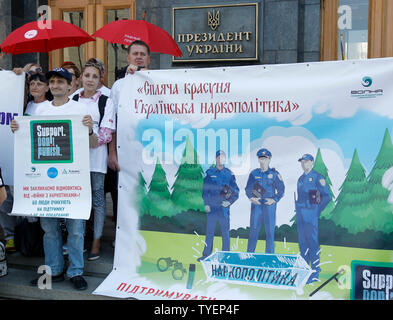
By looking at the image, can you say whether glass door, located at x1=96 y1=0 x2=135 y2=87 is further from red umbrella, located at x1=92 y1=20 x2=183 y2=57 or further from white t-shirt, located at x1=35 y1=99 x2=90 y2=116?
white t-shirt, located at x1=35 y1=99 x2=90 y2=116

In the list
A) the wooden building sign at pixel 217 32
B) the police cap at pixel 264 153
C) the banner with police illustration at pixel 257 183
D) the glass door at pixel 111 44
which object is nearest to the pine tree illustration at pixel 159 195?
the banner with police illustration at pixel 257 183

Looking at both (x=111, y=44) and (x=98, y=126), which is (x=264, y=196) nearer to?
(x=98, y=126)

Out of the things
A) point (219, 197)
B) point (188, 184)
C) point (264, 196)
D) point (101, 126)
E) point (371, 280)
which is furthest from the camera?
point (101, 126)

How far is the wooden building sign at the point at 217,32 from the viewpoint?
615 centimetres

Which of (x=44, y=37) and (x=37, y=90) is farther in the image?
(x=44, y=37)

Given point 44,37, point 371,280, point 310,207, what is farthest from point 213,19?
point 371,280

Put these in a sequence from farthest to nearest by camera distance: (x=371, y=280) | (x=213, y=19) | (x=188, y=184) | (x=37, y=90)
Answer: (x=213, y=19), (x=37, y=90), (x=188, y=184), (x=371, y=280)

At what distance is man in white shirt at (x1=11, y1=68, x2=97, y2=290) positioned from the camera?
357 centimetres

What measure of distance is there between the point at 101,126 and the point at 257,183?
149 cm

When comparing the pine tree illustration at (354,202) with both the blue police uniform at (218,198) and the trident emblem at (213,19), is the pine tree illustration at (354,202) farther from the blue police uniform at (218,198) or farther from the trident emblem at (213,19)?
the trident emblem at (213,19)

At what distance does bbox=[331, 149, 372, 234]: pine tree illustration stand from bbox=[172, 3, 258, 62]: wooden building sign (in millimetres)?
3359

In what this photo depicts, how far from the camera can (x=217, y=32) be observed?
625 centimetres
